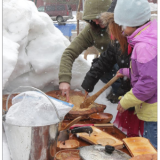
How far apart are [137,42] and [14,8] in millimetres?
1025

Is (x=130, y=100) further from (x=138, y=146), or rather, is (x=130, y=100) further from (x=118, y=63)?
(x=118, y=63)

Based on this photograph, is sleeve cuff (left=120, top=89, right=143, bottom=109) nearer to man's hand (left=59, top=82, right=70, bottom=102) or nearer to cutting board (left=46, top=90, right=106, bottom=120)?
cutting board (left=46, top=90, right=106, bottom=120)

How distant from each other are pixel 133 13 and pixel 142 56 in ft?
1.08

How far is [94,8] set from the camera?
2355mm

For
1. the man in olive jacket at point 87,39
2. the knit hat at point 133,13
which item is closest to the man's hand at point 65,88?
the man in olive jacket at point 87,39

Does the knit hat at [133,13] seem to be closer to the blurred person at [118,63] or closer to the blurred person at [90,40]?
the blurred person at [118,63]

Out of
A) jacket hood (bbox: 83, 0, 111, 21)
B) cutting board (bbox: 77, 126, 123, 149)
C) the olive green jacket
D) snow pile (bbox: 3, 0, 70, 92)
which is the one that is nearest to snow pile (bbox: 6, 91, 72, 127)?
cutting board (bbox: 77, 126, 123, 149)

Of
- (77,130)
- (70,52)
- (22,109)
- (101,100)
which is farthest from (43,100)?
(101,100)

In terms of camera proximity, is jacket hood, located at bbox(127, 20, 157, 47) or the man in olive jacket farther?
the man in olive jacket

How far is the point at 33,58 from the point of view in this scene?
7.13 feet

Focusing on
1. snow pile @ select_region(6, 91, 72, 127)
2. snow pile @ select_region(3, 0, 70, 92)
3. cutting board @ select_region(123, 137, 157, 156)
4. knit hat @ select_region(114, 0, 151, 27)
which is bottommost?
cutting board @ select_region(123, 137, 157, 156)

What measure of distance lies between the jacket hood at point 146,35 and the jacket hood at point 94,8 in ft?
2.87

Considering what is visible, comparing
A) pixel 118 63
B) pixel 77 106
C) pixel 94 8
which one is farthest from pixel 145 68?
pixel 94 8

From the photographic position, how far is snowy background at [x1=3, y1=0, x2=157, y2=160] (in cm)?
174
